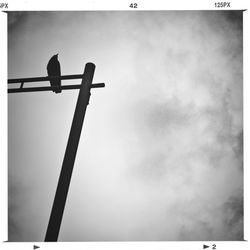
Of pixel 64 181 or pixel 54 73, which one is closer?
pixel 64 181

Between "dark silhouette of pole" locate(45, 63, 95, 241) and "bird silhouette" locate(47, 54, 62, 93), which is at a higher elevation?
"bird silhouette" locate(47, 54, 62, 93)

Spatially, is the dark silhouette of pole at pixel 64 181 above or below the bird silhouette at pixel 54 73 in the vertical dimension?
below

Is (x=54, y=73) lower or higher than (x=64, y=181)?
higher

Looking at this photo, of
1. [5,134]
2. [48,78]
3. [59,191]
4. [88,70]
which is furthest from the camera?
[5,134]

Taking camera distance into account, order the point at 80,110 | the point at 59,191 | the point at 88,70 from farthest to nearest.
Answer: the point at 88,70 < the point at 80,110 < the point at 59,191

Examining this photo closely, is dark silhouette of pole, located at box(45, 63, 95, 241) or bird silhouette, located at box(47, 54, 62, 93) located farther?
bird silhouette, located at box(47, 54, 62, 93)

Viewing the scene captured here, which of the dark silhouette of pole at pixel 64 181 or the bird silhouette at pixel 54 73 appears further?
the bird silhouette at pixel 54 73
